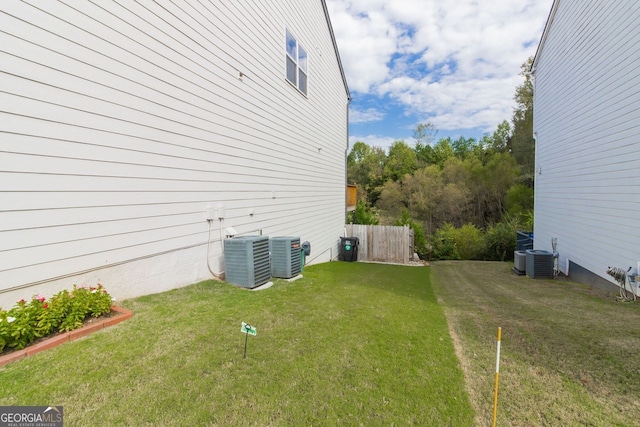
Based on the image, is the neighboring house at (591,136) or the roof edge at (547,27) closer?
the neighboring house at (591,136)

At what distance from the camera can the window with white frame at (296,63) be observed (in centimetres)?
810

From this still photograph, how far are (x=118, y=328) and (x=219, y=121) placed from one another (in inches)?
143

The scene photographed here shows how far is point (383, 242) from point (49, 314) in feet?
39.7

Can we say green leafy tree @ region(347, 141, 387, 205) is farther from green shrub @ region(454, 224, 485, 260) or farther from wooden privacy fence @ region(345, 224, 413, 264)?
wooden privacy fence @ region(345, 224, 413, 264)

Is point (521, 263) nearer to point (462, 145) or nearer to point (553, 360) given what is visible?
point (553, 360)

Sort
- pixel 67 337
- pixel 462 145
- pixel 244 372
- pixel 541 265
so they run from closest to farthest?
pixel 244 372 < pixel 67 337 < pixel 541 265 < pixel 462 145

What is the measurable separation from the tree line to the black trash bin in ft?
13.0

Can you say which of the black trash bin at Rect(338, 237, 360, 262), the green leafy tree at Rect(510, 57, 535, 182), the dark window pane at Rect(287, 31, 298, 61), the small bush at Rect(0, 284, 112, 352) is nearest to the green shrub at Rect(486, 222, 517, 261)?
the green leafy tree at Rect(510, 57, 535, 182)

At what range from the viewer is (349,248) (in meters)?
12.8

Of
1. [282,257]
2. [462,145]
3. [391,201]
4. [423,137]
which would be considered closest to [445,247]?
[391,201]

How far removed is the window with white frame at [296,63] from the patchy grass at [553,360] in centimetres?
682

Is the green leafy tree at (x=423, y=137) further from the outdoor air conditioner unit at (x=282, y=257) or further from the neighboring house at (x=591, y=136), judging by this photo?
the outdoor air conditioner unit at (x=282, y=257)

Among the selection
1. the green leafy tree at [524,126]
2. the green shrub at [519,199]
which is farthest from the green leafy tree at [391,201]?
the green leafy tree at [524,126]

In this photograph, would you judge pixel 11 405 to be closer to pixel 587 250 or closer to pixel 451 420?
pixel 451 420
